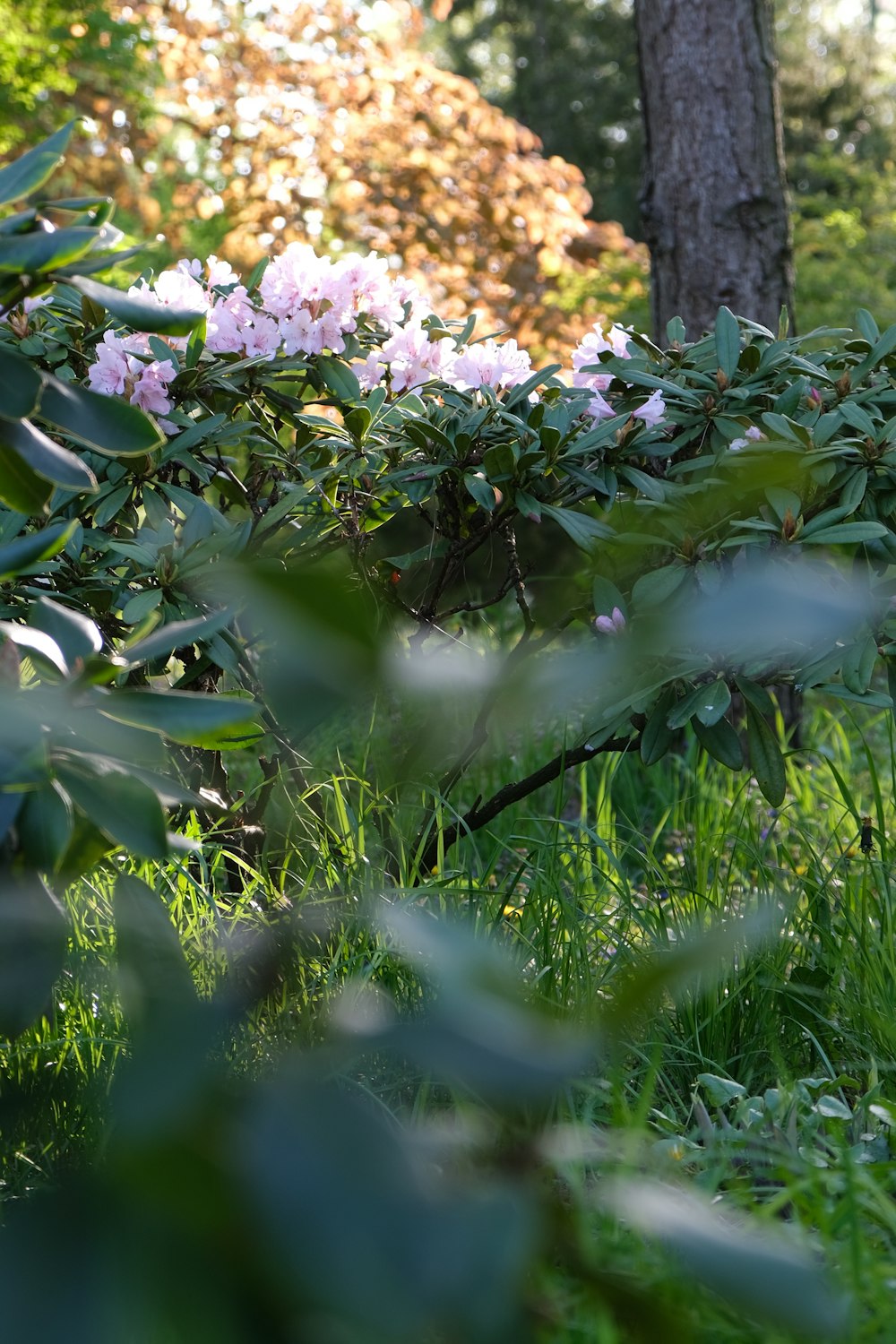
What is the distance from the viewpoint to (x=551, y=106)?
20.4 metres

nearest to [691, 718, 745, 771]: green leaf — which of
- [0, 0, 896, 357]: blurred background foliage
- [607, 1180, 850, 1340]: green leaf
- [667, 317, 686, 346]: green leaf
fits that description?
[667, 317, 686, 346]: green leaf

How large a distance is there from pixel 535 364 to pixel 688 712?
7.68m

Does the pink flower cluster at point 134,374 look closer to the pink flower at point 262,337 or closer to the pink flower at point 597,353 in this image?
the pink flower at point 262,337

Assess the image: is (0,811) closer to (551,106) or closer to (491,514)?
(491,514)

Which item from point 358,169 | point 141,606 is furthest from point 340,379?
point 358,169

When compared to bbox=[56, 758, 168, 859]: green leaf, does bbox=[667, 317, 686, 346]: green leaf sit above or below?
above

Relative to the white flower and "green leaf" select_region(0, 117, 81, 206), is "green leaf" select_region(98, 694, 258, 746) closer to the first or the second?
"green leaf" select_region(0, 117, 81, 206)

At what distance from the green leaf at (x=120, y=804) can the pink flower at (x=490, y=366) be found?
1526mm

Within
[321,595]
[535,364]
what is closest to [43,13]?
[535,364]

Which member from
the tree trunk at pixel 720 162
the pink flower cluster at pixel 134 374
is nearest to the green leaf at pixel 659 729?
the pink flower cluster at pixel 134 374

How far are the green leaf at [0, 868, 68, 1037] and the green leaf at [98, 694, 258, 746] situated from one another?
153mm

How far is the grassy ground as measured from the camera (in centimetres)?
114

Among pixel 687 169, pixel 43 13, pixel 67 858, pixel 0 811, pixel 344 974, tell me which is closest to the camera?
pixel 0 811

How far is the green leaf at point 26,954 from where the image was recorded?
69 centimetres
